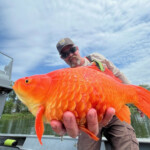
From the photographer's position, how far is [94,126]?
1060 millimetres

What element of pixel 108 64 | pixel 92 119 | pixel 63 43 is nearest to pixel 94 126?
pixel 92 119

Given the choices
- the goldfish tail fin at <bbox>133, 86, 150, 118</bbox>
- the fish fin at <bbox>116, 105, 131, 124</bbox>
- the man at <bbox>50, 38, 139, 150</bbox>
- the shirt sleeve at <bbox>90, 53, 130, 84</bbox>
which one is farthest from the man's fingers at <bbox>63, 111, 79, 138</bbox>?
the shirt sleeve at <bbox>90, 53, 130, 84</bbox>

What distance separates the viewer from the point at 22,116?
27.7 meters

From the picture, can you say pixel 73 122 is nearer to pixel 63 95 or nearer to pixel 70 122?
pixel 70 122

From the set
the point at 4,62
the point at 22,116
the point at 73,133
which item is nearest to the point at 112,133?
the point at 73,133

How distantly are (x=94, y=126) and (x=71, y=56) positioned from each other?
1.95 metres

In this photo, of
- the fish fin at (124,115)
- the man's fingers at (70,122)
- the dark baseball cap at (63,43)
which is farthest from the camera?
the dark baseball cap at (63,43)

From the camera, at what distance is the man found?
97cm

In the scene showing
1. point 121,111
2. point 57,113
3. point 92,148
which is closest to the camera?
point 57,113

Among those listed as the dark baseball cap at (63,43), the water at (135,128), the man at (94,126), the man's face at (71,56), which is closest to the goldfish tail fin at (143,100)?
the man at (94,126)

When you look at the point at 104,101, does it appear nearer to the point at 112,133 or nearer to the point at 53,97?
the point at 53,97

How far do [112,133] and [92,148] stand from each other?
1.32ft

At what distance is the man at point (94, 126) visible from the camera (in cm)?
97

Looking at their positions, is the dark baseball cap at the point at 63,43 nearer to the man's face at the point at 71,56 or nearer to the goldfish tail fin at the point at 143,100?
the man's face at the point at 71,56
